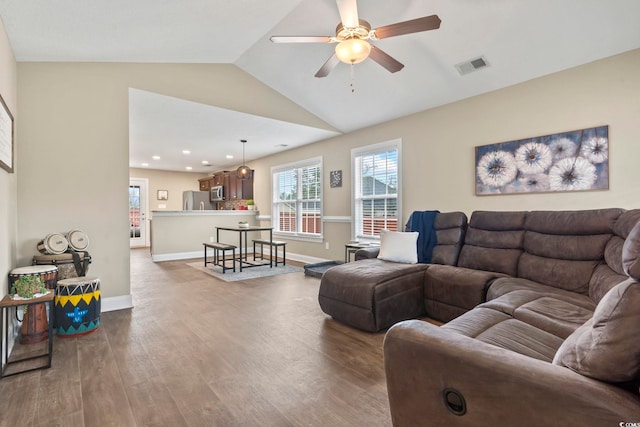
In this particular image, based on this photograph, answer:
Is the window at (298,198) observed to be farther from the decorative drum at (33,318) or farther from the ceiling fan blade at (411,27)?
the decorative drum at (33,318)

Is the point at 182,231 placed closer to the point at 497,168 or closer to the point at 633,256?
the point at 497,168

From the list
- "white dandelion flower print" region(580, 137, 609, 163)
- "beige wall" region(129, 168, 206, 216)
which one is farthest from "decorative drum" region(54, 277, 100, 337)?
"beige wall" region(129, 168, 206, 216)

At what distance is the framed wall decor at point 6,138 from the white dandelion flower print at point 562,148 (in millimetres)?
4898

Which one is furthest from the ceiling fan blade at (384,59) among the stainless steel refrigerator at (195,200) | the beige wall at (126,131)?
the stainless steel refrigerator at (195,200)

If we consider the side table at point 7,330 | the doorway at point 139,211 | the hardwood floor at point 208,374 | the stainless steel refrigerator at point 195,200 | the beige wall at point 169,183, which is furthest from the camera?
the beige wall at point 169,183

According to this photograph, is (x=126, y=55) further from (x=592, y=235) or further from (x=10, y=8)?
(x=592, y=235)

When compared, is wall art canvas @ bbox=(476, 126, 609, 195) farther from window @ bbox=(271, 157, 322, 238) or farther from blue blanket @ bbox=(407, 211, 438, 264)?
window @ bbox=(271, 157, 322, 238)

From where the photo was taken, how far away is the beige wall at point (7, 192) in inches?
94.3

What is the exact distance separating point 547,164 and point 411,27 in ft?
7.13

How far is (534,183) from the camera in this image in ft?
11.1

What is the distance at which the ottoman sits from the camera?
269cm

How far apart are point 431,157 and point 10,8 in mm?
4444

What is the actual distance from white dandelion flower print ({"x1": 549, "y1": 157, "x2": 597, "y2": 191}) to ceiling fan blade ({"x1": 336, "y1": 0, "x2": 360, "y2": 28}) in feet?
8.39

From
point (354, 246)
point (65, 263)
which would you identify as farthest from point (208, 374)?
point (354, 246)
